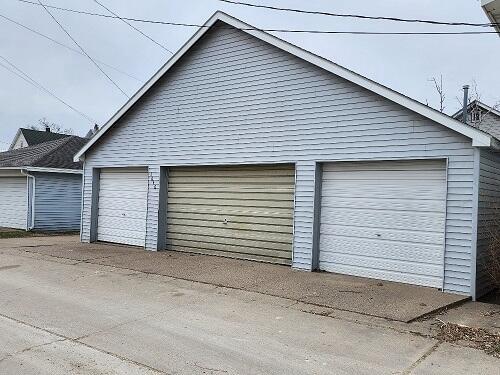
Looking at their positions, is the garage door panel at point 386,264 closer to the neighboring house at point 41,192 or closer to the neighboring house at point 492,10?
the neighboring house at point 492,10

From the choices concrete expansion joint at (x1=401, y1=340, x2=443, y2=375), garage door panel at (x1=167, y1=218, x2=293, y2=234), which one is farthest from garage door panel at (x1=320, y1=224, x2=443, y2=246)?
concrete expansion joint at (x1=401, y1=340, x2=443, y2=375)

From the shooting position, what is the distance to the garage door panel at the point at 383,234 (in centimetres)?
886

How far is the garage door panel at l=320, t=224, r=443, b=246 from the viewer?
8.86 m

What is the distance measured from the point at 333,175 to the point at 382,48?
451 inches

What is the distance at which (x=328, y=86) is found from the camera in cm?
1022

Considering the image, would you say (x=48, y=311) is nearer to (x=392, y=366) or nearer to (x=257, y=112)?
(x=392, y=366)

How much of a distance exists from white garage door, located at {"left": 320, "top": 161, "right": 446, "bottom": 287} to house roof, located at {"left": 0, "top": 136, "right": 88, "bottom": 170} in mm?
13511

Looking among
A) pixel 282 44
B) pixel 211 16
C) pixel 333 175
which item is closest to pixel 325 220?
pixel 333 175

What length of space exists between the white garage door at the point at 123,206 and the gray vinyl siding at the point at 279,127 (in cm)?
53

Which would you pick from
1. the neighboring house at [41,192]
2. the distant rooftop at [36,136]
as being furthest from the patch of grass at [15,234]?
the distant rooftop at [36,136]

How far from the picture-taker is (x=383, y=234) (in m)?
9.43

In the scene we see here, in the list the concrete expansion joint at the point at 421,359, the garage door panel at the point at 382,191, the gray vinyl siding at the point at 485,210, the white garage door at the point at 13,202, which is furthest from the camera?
the white garage door at the point at 13,202

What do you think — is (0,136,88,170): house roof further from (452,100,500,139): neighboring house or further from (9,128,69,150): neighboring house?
(9,128,69,150): neighboring house

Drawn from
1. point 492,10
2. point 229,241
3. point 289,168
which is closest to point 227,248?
point 229,241
